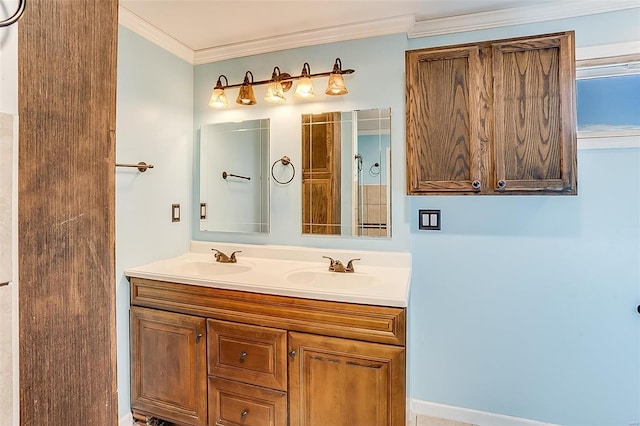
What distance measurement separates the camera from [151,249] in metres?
2.19

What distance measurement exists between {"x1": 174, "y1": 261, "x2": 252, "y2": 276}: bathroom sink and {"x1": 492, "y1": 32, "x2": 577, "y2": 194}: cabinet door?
5.19 ft

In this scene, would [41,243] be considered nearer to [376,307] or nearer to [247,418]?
[376,307]

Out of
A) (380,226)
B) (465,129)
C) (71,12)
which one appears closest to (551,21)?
(465,129)

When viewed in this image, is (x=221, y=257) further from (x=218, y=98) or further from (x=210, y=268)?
(x=218, y=98)

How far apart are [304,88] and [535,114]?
1273mm

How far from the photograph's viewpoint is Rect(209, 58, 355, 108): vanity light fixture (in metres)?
2.07

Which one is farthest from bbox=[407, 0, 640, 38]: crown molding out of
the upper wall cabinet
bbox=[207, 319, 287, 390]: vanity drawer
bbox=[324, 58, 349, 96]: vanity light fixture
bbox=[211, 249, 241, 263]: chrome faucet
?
bbox=[207, 319, 287, 390]: vanity drawer

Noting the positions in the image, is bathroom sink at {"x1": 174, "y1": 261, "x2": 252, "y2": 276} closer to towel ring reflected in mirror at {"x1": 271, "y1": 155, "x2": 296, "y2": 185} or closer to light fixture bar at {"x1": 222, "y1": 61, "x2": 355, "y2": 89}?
towel ring reflected in mirror at {"x1": 271, "y1": 155, "x2": 296, "y2": 185}

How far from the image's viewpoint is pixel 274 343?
164 centimetres

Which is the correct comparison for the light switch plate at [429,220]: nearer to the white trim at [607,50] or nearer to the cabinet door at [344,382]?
the cabinet door at [344,382]

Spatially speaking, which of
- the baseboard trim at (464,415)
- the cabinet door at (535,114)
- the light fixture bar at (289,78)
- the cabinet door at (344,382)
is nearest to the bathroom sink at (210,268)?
the cabinet door at (344,382)

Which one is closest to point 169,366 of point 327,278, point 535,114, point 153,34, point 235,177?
point 327,278

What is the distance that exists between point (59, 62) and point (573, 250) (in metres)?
2.27

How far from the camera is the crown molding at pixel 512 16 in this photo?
1.79m
